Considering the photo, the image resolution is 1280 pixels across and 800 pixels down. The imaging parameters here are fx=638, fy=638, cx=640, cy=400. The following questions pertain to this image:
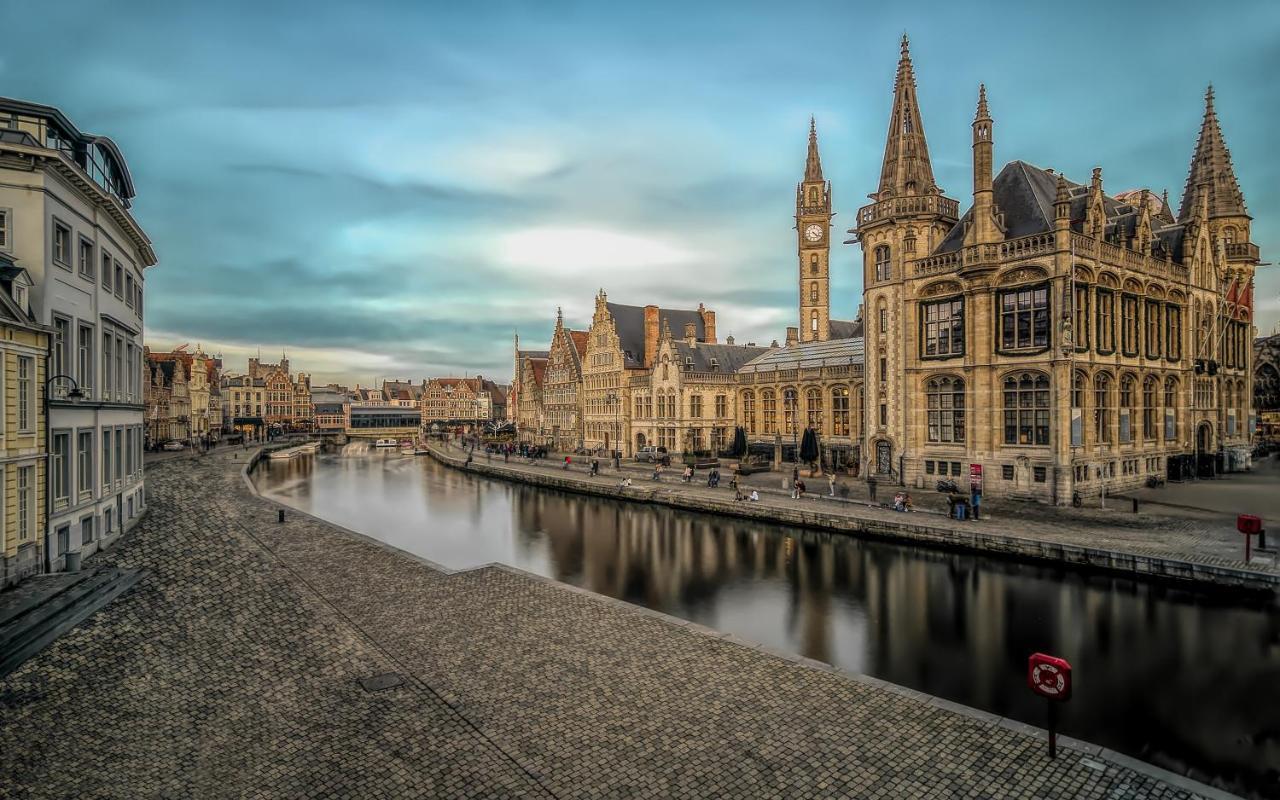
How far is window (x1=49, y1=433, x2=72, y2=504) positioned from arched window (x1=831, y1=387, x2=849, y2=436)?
4050 centimetres

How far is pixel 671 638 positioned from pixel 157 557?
16779mm

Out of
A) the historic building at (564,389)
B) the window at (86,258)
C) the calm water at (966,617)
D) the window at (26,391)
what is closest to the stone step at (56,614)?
the window at (26,391)

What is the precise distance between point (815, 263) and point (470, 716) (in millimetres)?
60560

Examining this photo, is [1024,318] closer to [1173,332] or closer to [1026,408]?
[1026,408]

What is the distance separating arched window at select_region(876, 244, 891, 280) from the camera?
35625 mm

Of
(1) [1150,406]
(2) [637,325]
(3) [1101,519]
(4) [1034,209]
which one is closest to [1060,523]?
(3) [1101,519]

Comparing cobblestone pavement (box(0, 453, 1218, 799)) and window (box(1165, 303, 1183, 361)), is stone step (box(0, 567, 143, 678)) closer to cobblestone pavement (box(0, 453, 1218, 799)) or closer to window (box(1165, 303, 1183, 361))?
cobblestone pavement (box(0, 453, 1218, 799))

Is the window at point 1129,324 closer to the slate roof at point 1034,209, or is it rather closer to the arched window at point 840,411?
the slate roof at point 1034,209

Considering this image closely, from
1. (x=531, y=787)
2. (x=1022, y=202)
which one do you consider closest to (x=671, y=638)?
(x=531, y=787)

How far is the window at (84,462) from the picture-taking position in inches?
749

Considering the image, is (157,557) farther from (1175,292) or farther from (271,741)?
(1175,292)

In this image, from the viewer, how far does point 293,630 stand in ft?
43.9

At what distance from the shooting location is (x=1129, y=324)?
30.8m

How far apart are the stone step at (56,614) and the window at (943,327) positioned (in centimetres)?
3318
